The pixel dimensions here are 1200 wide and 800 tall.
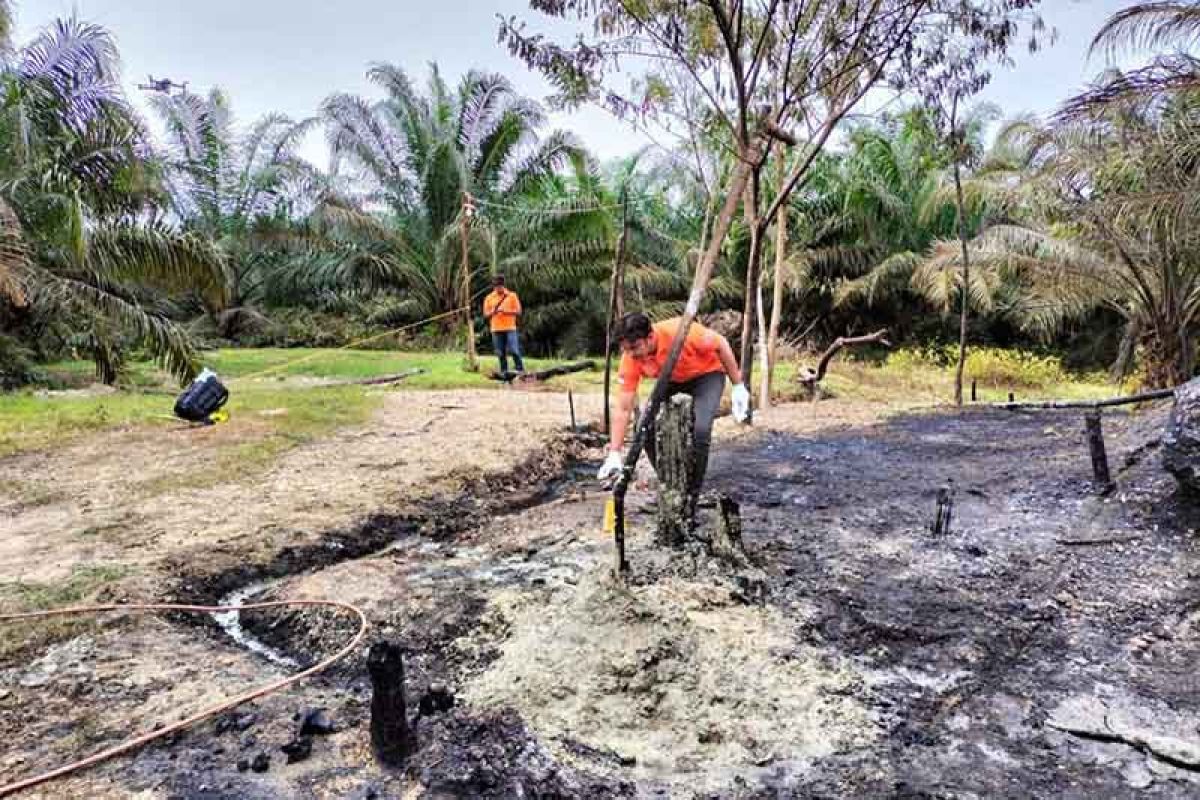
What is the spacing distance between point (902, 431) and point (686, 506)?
5.04 metres

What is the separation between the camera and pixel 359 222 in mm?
16719

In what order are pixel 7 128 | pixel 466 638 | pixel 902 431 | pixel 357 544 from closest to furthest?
pixel 466 638 < pixel 357 544 < pixel 902 431 < pixel 7 128

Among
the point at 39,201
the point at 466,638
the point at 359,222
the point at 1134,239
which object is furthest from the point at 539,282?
the point at 466,638

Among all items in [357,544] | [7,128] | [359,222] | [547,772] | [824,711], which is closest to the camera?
[547,772]

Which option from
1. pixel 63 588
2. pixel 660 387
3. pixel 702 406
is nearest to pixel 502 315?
pixel 702 406

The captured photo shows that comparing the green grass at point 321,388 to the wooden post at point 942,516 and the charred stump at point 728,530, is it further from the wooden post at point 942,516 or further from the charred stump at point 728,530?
the wooden post at point 942,516

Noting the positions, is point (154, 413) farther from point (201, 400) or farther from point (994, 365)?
point (994, 365)

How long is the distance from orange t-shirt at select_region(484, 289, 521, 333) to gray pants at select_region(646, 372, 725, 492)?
6.82 meters

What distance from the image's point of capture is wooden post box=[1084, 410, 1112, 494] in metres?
5.11

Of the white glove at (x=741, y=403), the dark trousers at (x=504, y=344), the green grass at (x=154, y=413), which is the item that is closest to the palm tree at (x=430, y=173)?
the dark trousers at (x=504, y=344)

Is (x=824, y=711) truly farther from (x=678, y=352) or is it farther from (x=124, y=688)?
(x=124, y=688)

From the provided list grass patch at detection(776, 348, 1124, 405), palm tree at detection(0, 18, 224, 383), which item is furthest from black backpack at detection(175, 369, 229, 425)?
grass patch at detection(776, 348, 1124, 405)

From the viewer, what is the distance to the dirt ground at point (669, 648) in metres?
2.49

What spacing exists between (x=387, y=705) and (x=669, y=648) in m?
1.14
